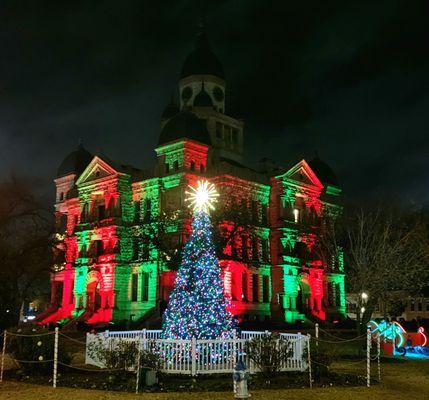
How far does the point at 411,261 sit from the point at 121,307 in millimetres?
27178

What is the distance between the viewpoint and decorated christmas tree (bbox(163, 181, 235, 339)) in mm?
A: 19875

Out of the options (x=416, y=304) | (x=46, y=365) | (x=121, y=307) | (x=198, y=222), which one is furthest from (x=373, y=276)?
(x=416, y=304)

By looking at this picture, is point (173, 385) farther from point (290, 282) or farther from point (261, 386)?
point (290, 282)

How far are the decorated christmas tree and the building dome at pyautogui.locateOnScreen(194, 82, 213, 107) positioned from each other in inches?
1718

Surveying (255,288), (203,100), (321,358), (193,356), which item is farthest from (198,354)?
(203,100)

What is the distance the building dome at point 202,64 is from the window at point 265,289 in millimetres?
25442

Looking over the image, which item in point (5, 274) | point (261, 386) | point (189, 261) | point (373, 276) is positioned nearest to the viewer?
point (261, 386)

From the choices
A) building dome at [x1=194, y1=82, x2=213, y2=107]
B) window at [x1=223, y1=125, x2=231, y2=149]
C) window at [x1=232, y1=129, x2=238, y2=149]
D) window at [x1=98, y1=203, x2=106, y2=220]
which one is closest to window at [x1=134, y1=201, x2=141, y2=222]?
window at [x1=98, y1=203, x2=106, y2=220]

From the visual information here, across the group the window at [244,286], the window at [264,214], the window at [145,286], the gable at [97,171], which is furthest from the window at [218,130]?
the window at [145,286]

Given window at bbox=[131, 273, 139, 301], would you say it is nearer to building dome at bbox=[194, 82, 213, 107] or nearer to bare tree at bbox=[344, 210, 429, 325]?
building dome at bbox=[194, 82, 213, 107]

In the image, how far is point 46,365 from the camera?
18.7 metres

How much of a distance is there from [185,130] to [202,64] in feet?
50.4

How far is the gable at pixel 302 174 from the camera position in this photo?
5770cm

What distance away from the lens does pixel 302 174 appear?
59438mm
